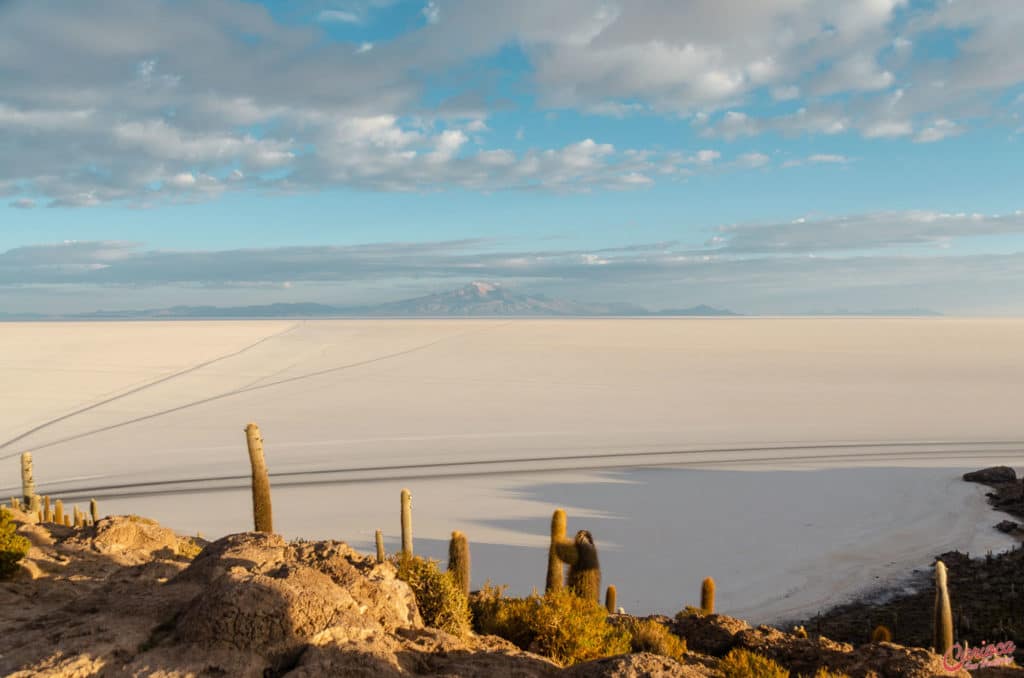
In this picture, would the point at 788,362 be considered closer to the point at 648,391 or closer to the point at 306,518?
the point at 648,391

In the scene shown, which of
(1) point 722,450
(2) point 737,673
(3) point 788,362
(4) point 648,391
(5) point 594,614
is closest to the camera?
(2) point 737,673

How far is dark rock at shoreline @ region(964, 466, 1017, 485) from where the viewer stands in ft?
93.0

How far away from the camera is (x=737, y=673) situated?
7.79 metres

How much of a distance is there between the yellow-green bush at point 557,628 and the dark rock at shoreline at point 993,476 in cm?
2527

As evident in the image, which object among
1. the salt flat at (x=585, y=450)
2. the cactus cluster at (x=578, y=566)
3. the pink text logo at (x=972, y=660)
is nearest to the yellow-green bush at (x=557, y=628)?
the cactus cluster at (x=578, y=566)

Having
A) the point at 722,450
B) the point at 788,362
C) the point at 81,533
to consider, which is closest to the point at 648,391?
the point at 722,450

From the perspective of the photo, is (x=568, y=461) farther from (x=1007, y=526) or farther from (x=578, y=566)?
(x=578, y=566)

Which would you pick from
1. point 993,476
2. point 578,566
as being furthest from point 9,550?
point 993,476

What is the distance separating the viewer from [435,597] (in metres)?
9.36

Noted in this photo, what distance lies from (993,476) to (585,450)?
1770cm

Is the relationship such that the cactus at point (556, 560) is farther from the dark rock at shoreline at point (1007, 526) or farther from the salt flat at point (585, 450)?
the dark rock at shoreline at point (1007, 526)

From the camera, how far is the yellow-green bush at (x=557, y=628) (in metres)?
9.12

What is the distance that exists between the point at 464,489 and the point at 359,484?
15.2 ft

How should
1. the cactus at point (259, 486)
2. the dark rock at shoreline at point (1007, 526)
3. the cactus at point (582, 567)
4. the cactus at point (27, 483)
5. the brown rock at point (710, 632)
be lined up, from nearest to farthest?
the brown rock at point (710, 632) < the cactus at point (582, 567) < the cactus at point (259, 486) < the cactus at point (27, 483) < the dark rock at shoreline at point (1007, 526)
